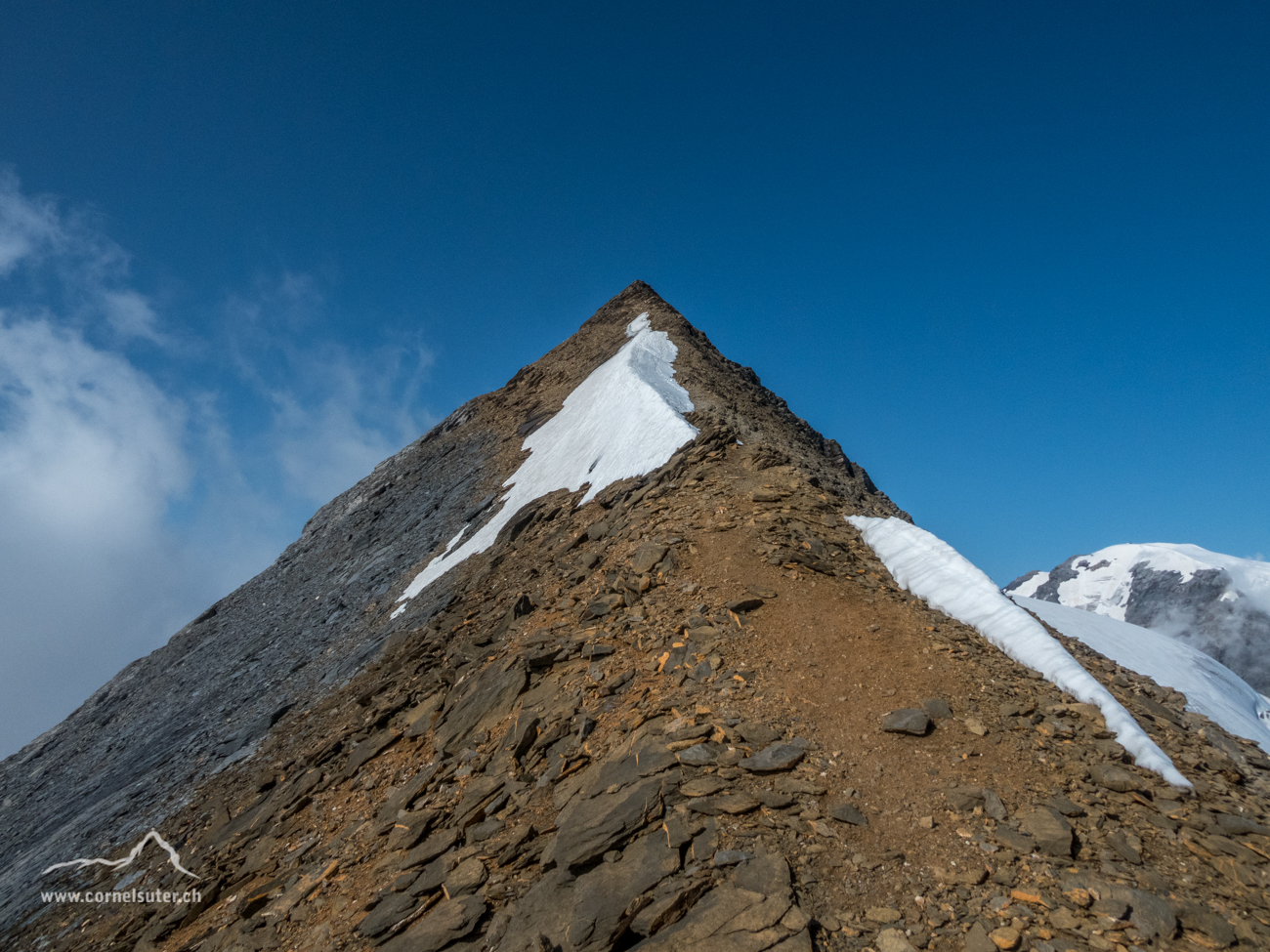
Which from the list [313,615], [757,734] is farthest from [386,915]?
[313,615]

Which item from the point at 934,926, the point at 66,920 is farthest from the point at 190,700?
the point at 934,926

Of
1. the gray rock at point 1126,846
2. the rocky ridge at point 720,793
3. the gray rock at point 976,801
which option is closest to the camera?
the rocky ridge at point 720,793

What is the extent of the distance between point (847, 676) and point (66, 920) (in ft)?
52.3

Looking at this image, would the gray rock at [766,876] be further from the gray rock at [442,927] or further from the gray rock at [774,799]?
the gray rock at [442,927]

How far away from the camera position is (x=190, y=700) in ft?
72.6

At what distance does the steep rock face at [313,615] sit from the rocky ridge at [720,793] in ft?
9.31

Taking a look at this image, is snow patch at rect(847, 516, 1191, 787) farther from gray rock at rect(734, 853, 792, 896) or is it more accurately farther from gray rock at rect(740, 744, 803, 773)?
gray rock at rect(734, 853, 792, 896)

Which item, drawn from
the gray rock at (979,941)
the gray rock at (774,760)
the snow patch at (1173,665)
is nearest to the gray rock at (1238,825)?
the gray rock at (979,941)

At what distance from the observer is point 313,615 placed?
2461cm

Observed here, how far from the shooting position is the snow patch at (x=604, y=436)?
1702cm

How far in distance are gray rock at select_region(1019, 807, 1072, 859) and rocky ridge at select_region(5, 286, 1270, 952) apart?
0.08ft

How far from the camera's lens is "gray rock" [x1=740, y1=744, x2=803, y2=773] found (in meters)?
6.74

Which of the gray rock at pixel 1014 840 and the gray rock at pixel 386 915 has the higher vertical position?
the gray rock at pixel 386 915

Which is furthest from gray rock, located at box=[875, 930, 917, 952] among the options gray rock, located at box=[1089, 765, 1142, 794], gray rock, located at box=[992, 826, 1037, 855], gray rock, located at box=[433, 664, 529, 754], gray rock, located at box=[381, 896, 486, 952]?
gray rock, located at box=[433, 664, 529, 754]
